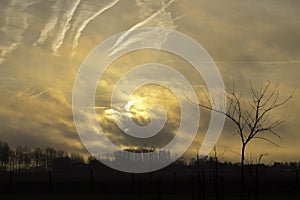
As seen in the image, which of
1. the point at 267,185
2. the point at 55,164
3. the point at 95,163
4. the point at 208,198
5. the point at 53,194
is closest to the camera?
the point at 208,198

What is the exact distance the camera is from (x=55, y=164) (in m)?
98.3

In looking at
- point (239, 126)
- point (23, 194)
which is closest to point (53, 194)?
point (23, 194)

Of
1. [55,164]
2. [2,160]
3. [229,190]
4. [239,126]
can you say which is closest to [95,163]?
[55,164]

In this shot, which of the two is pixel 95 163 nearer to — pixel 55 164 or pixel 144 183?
pixel 55 164

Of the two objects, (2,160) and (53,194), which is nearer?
(53,194)

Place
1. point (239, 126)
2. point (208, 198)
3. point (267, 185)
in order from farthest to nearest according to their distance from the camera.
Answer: point (267, 185), point (208, 198), point (239, 126)

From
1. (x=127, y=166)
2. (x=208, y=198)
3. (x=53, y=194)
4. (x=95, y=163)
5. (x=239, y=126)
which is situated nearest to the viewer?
(x=239, y=126)

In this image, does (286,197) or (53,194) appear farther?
(53,194)

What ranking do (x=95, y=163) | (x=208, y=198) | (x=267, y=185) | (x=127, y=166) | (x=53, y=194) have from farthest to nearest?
(x=95, y=163) → (x=127, y=166) → (x=267, y=185) → (x=53, y=194) → (x=208, y=198)

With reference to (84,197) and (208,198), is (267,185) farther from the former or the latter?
(84,197)

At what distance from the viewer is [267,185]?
120 ft

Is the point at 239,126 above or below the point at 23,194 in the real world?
above

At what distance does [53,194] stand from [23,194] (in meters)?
1.93

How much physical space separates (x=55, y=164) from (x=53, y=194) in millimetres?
66383
